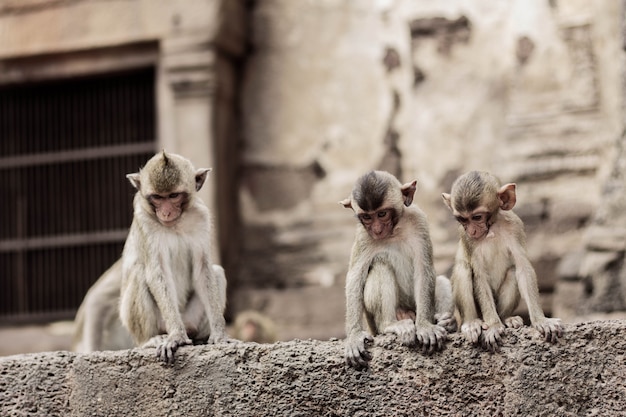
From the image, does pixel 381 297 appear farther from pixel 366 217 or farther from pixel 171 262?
pixel 171 262

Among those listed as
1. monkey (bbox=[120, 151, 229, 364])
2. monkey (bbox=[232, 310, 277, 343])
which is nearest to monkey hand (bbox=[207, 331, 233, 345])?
monkey (bbox=[120, 151, 229, 364])

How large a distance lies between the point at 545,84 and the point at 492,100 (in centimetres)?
50

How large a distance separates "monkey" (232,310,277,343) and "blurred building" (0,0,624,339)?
104 cm

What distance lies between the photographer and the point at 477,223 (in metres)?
5.86

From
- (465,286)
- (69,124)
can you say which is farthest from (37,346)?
(465,286)

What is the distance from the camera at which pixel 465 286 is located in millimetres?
5867

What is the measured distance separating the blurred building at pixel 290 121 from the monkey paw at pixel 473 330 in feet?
14.5

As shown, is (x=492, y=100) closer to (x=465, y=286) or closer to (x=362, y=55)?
(x=362, y=55)

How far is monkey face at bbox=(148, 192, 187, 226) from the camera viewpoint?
6449mm

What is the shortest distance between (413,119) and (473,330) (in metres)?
5.53

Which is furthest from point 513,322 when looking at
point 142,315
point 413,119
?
point 413,119

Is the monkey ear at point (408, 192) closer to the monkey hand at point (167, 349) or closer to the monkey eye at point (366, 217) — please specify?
the monkey eye at point (366, 217)

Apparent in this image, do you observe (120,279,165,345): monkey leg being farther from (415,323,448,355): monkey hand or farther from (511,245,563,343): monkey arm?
(511,245,563,343): monkey arm

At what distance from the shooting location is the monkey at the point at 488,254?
5.80 meters
